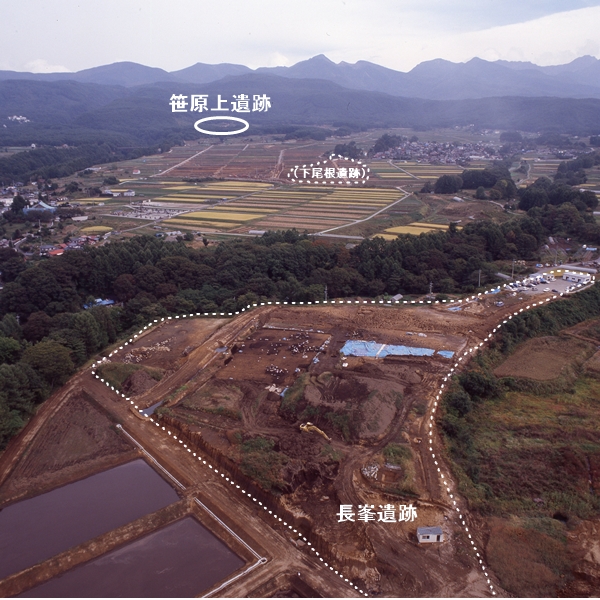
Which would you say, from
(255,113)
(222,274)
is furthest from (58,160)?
(222,274)

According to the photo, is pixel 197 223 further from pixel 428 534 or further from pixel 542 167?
pixel 542 167

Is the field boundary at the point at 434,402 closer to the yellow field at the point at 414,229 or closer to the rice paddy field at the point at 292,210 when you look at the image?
the yellow field at the point at 414,229

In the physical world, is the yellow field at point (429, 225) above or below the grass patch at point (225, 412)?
above

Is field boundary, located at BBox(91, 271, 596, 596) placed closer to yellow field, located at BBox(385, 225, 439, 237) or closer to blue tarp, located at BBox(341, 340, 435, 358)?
blue tarp, located at BBox(341, 340, 435, 358)

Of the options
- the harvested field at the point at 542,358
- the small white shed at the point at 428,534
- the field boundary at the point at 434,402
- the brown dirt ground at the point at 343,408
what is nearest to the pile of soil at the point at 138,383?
the field boundary at the point at 434,402

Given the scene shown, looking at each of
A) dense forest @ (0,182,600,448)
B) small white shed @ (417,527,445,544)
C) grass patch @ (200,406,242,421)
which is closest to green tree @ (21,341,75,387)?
dense forest @ (0,182,600,448)

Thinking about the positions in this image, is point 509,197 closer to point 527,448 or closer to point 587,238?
point 587,238
